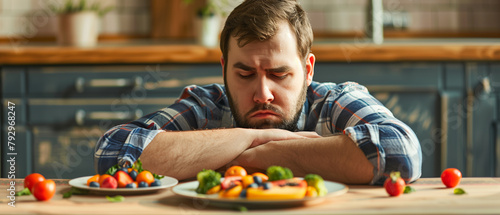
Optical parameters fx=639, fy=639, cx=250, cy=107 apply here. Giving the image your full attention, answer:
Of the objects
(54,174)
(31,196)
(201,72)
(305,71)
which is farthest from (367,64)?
(31,196)

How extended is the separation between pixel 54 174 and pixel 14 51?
0.54 meters

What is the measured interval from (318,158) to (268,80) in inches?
11.7

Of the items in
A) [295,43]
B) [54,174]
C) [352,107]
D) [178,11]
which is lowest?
[54,174]

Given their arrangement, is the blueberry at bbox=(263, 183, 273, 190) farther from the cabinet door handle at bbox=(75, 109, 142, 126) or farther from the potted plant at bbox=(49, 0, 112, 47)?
the potted plant at bbox=(49, 0, 112, 47)

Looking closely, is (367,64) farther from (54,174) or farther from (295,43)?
(54,174)

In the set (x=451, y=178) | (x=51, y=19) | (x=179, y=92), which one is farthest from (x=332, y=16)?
(x=451, y=178)

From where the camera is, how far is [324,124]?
5.74 ft

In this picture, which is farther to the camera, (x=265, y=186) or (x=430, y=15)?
(x=430, y=15)

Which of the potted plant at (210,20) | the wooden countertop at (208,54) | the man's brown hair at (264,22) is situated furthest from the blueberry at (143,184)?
the potted plant at (210,20)

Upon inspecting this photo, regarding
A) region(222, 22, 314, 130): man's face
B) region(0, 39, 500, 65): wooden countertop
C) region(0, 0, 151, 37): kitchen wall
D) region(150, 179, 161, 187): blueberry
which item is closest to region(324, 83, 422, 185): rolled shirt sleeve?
region(222, 22, 314, 130): man's face

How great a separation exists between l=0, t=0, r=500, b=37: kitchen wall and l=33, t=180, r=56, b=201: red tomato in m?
2.33

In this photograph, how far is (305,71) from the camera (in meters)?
1.72

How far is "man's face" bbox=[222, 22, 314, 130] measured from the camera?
155cm

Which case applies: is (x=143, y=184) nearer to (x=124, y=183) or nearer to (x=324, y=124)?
(x=124, y=183)
